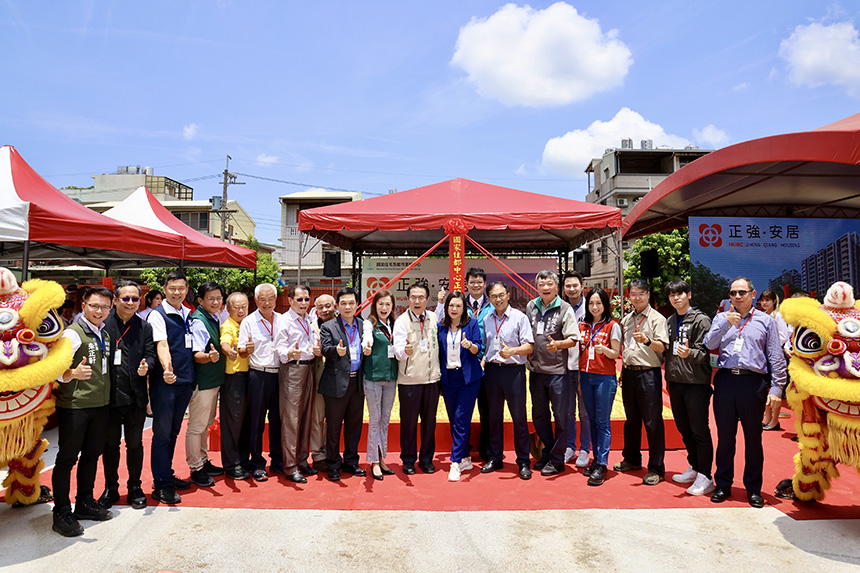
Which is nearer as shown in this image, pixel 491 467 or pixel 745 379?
pixel 745 379

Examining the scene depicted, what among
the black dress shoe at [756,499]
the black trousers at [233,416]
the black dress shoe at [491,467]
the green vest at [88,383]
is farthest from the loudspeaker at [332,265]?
Result: the black dress shoe at [756,499]

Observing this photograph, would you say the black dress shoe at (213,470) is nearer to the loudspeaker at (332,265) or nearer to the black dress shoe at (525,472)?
the black dress shoe at (525,472)

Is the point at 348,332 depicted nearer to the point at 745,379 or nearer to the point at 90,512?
the point at 90,512

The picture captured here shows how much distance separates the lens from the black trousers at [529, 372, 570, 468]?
390 centimetres

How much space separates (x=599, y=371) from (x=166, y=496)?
3172 millimetres

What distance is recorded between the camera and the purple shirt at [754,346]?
3.21 meters

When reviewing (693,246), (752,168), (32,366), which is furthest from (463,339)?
(693,246)

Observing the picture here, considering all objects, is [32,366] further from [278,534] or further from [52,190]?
[52,190]

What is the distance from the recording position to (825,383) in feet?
9.50

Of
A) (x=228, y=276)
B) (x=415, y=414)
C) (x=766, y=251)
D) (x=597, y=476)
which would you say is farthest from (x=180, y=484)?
(x=228, y=276)

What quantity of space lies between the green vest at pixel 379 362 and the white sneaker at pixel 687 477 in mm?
2225

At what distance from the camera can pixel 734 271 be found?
7.94m

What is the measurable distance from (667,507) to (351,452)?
7.43 feet

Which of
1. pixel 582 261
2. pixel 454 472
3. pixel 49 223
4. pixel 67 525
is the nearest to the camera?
pixel 67 525
